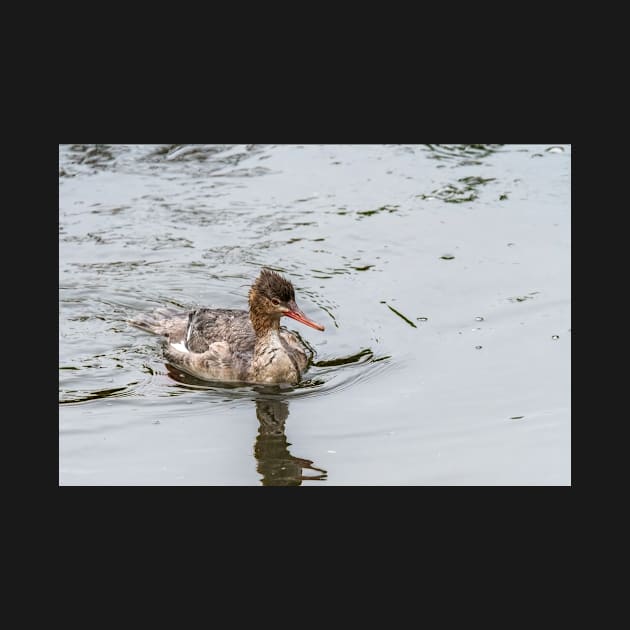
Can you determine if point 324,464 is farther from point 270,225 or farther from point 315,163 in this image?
point 315,163

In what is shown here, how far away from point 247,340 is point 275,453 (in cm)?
198

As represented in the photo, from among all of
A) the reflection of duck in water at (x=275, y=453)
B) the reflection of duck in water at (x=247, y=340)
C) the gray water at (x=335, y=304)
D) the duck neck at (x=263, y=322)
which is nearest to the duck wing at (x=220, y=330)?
the reflection of duck in water at (x=247, y=340)

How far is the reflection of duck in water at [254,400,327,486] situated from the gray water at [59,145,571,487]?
0.02m

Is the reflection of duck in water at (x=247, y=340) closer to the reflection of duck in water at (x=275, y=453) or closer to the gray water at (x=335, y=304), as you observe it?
the gray water at (x=335, y=304)

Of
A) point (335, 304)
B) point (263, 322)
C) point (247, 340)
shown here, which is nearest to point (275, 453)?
point (263, 322)

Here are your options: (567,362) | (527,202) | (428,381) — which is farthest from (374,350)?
(527,202)

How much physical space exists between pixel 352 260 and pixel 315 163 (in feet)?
9.79

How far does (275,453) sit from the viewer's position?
9.42 meters

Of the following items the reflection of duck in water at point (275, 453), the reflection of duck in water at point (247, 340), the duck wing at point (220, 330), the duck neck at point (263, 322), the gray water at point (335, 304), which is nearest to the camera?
the reflection of duck in water at point (275, 453)

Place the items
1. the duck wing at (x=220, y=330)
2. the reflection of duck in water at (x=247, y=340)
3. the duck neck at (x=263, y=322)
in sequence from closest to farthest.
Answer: the reflection of duck in water at (x=247, y=340) → the duck neck at (x=263, y=322) → the duck wing at (x=220, y=330)

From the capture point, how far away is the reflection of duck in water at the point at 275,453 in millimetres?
8875

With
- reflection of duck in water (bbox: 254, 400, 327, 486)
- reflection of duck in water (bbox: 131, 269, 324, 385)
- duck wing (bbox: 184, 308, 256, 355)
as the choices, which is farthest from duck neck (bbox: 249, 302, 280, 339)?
reflection of duck in water (bbox: 254, 400, 327, 486)

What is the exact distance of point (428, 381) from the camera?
34.6 ft

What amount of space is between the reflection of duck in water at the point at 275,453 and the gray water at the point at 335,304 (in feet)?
0.07
